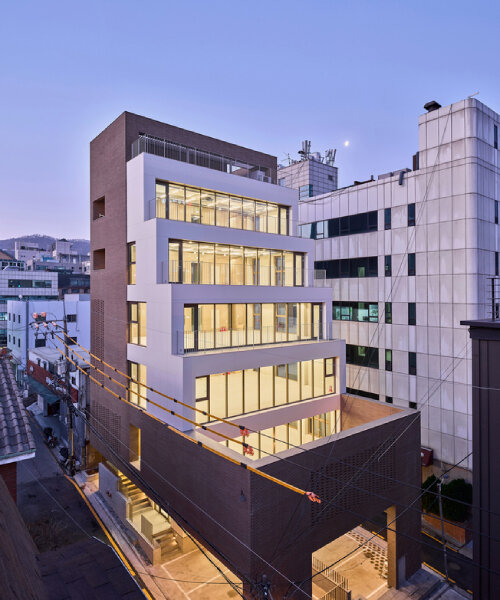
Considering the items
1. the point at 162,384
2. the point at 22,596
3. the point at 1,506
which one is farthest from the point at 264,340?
the point at 22,596

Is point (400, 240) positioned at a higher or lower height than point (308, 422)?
higher

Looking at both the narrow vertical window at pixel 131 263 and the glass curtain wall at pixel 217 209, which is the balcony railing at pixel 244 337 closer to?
the narrow vertical window at pixel 131 263

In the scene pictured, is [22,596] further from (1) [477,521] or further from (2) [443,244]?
(2) [443,244]

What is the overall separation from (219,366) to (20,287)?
205 ft

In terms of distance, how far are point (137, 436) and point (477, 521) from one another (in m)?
17.4

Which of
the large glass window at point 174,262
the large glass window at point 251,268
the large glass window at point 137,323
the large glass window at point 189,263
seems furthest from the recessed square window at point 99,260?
the large glass window at point 251,268

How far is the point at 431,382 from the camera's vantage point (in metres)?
27.6

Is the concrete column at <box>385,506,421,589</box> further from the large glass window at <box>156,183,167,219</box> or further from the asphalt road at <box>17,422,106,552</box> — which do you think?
the large glass window at <box>156,183,167,219</box>

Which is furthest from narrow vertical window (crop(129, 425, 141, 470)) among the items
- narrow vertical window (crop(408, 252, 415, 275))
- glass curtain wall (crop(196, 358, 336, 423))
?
narrow vertical window (crop(408, 252, 415, 275))

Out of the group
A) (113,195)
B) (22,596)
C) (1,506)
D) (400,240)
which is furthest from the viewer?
(400,240)

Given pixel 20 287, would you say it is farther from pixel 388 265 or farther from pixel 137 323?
pixel 388 265

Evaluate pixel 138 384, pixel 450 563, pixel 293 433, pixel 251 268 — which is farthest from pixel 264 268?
pixel 450 563

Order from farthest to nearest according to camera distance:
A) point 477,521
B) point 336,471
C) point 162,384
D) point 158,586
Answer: point 162,384
point 158,586
point 336,471
point 477,521

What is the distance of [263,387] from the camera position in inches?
872
